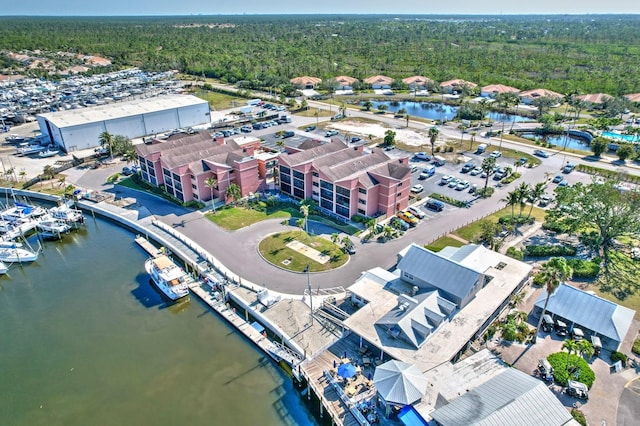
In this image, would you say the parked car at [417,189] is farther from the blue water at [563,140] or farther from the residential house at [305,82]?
the residential house at [305,82]

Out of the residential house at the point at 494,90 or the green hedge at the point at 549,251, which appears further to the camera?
the residential house at the point at 494,90

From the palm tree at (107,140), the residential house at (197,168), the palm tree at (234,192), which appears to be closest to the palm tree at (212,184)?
the residential house at (197,168)

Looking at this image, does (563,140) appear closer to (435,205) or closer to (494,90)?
(494,90)

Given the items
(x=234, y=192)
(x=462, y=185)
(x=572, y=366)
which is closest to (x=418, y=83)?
(x=462, y=185)

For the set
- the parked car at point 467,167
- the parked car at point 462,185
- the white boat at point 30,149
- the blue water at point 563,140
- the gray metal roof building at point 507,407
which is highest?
the white boat at point 30,149

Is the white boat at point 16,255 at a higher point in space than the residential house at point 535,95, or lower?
lower

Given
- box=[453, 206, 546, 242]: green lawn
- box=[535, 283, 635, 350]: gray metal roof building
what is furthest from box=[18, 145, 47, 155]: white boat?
box=[535, 283, 635, 350]: gray metal roof building

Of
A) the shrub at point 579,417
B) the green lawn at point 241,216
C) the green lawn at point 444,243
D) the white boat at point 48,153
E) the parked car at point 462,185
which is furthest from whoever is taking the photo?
the white boat at point 48,153
